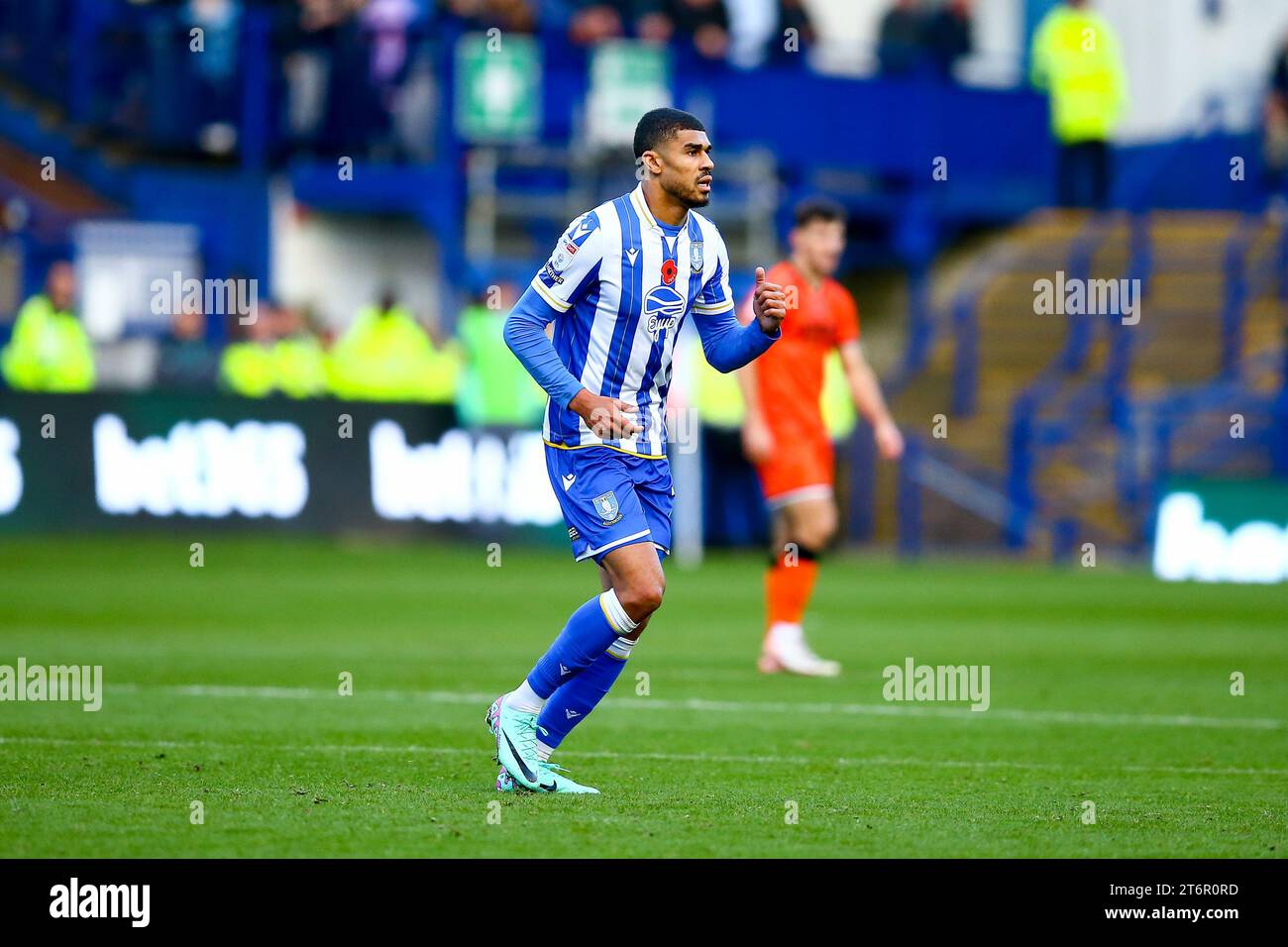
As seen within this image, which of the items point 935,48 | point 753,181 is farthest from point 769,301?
point 935,48

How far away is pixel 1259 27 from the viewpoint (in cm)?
3083

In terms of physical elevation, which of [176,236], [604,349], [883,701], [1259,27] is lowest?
[883,701]

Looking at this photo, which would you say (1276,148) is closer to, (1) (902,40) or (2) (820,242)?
(1) (902,40)

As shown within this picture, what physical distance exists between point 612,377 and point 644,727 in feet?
8.12

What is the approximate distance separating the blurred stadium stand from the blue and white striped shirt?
50.4ft

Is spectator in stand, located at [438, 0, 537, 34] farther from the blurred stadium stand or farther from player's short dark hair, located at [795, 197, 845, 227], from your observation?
player's short dark hair, located at [795, 197, 845, 227]

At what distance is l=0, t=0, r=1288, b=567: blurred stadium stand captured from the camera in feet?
81.0

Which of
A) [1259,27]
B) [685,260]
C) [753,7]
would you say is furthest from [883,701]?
[1259,27]

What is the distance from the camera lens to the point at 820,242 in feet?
40.7

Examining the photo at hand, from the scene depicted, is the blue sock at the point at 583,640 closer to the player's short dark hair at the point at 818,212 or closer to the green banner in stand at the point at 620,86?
the player's short dark hair at the point at 818,212

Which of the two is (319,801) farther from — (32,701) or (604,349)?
(32,701)

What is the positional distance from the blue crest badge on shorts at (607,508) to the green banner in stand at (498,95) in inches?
735

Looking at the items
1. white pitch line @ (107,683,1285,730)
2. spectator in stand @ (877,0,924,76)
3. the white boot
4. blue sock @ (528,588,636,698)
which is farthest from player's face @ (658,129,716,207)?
spectator in stand @ (877,0,924,76)
